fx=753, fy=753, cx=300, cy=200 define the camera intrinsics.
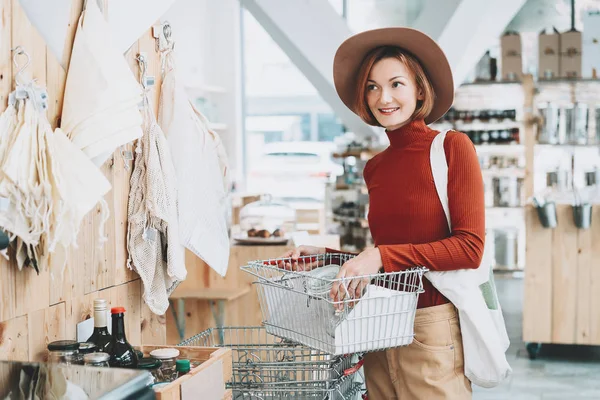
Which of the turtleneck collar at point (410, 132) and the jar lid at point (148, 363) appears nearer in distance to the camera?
the jar lid at point (148, 363)

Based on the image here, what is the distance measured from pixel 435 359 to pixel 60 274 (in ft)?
3.33

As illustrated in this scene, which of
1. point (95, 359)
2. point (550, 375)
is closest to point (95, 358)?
point (95, 359)

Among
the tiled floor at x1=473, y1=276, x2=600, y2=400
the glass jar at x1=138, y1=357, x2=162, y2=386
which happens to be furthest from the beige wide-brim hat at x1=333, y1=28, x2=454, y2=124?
the tiled floor at x1=473, y1=276, x2=600, y2=400

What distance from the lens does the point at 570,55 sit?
6.22m

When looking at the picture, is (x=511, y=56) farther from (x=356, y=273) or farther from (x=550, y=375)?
(x=356, y=273)

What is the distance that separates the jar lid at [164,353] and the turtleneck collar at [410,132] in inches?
33.4

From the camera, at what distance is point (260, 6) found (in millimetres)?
4719

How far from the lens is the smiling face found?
2084mm

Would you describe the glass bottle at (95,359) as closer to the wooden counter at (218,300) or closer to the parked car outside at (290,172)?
the wooden counter at (218,300)

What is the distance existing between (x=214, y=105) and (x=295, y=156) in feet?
6.05

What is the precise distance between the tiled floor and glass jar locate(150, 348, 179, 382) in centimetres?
285

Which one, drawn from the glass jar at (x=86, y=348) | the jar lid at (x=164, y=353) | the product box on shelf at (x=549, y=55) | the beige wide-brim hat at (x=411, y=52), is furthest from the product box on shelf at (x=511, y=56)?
the glass jar at (x=86, y=348)

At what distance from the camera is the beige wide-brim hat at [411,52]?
2.09 meters

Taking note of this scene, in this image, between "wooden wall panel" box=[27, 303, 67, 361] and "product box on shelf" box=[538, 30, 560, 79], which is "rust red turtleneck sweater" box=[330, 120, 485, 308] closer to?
"wooden wall panel" box=[27, 303, 67, 361]
